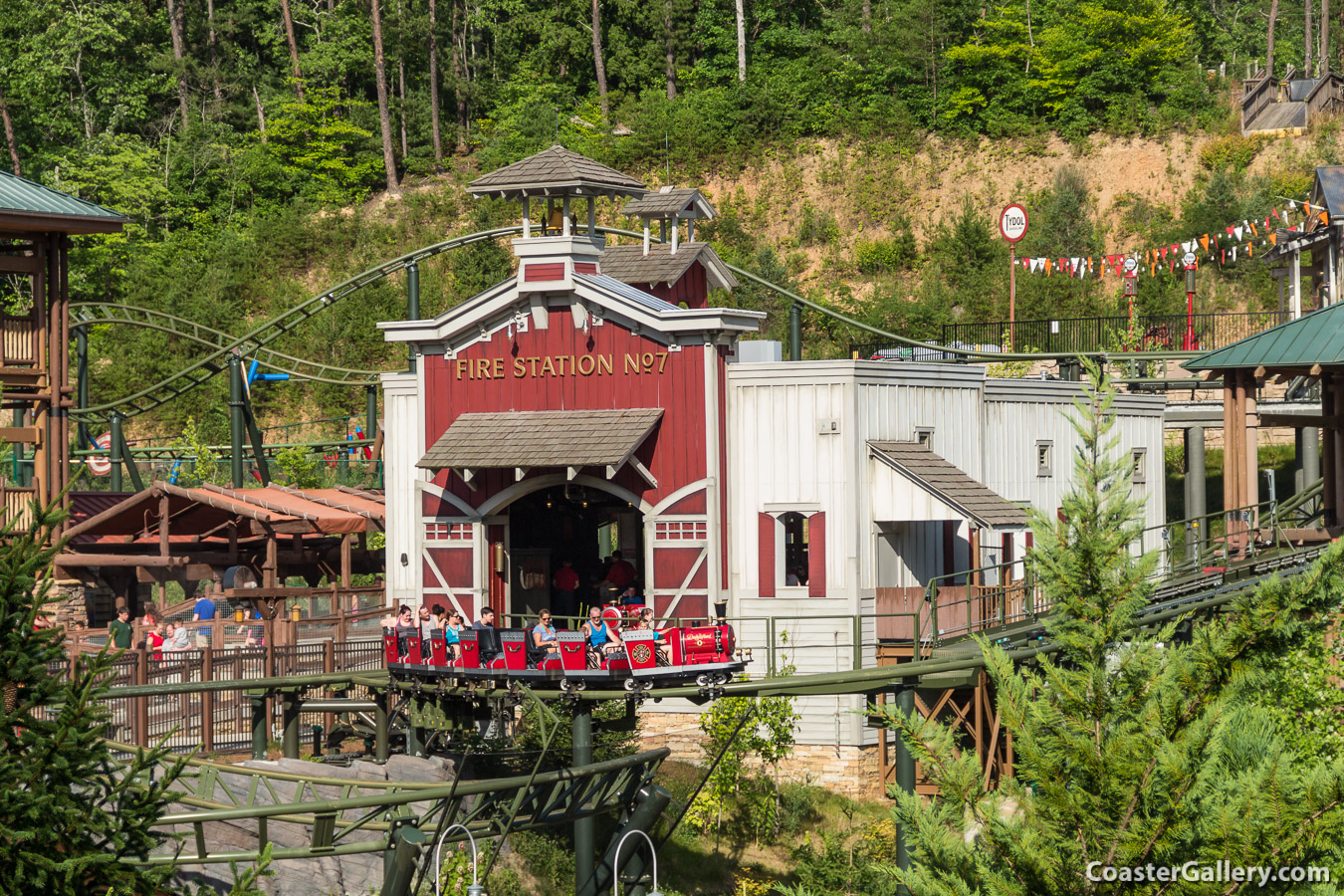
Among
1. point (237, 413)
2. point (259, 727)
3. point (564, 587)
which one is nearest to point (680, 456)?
point (564, 587)

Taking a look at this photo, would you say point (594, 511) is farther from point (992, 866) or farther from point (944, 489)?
point (992, 866)

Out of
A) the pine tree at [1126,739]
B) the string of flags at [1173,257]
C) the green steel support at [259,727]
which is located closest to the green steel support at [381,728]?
the green steel support at [259,727]

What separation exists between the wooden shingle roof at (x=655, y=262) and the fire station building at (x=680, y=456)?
0.61 ft

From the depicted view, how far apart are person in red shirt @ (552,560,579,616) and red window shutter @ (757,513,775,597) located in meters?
4.27

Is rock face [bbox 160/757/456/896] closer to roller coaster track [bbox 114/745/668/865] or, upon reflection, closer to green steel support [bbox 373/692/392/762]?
roller coaster track [bbox 114/745/668/865]

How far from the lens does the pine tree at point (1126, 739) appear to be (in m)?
12.7

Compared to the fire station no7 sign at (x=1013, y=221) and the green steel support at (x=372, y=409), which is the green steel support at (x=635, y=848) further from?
the fire station no7 sign at (x=1013, y=221)

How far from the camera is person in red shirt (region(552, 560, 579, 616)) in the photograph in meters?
34.0

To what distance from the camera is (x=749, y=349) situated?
1412 inches

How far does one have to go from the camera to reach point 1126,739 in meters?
13.2

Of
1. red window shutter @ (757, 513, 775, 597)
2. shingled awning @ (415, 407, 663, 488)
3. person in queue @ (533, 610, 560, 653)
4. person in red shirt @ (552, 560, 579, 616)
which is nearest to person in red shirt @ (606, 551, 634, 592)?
person in red shirt @ (552, 560, 579, 616)

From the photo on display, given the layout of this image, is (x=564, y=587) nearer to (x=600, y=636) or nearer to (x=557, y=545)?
(x=557, y=545)

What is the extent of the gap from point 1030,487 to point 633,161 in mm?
42263

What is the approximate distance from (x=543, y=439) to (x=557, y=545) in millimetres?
4488
